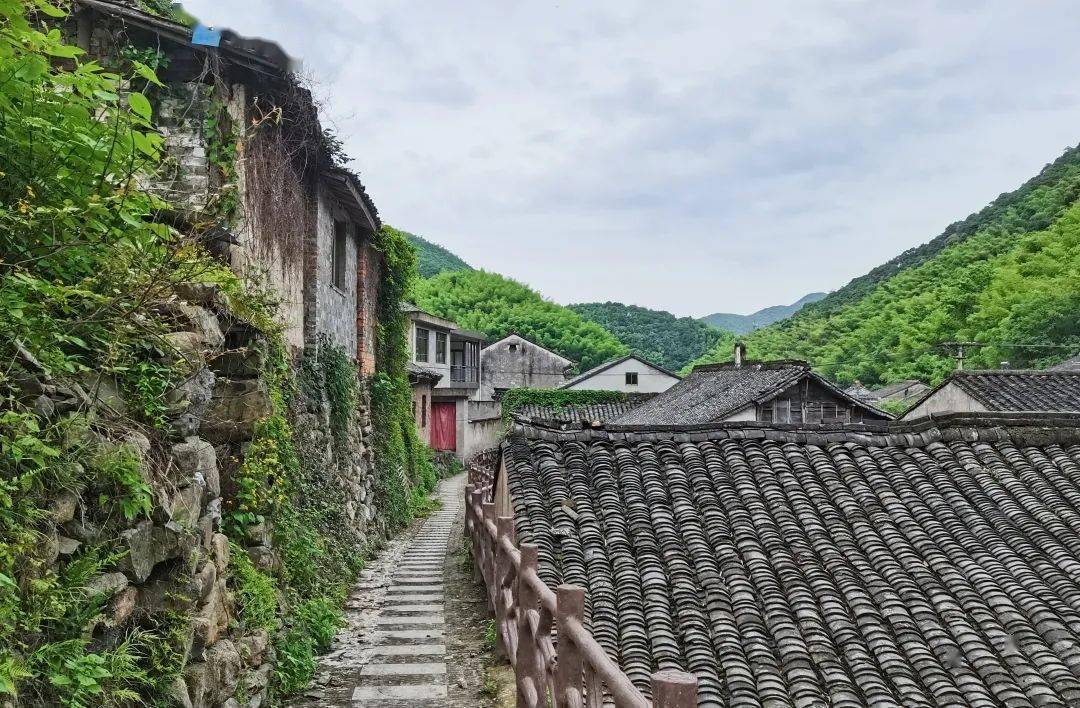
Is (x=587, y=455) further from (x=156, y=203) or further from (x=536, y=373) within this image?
(x=536, y=373)

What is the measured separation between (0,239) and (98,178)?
56 centimetres

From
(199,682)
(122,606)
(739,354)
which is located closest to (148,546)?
(122,606)

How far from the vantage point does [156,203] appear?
4277mm

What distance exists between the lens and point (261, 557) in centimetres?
635

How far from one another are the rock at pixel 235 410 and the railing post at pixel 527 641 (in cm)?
264

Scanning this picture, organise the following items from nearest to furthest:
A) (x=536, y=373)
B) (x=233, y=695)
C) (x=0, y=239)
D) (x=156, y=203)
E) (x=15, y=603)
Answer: (x=15, y=603), (x=0, y=239), (x=156, y=203), (x=233, y=695), (x=536, y=373)

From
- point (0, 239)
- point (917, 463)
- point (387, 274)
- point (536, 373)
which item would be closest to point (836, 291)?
point (536, 373)

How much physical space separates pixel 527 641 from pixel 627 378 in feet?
122

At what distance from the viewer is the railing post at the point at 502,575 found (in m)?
6.61

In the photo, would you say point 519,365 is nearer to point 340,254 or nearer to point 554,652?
point 340,254

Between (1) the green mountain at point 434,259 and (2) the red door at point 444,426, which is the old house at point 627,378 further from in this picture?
(1) the green mountain at point 434,259

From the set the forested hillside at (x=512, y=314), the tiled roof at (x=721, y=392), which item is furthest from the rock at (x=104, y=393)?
the forested hillside at (x=512, y=314)

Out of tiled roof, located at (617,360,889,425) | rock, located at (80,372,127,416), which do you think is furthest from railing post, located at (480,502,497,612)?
tiled roof, located at (617,360,889,425)

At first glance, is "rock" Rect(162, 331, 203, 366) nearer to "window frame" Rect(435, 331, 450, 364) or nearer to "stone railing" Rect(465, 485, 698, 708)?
"stone railing" Rect(465, 485, 698, 708)
